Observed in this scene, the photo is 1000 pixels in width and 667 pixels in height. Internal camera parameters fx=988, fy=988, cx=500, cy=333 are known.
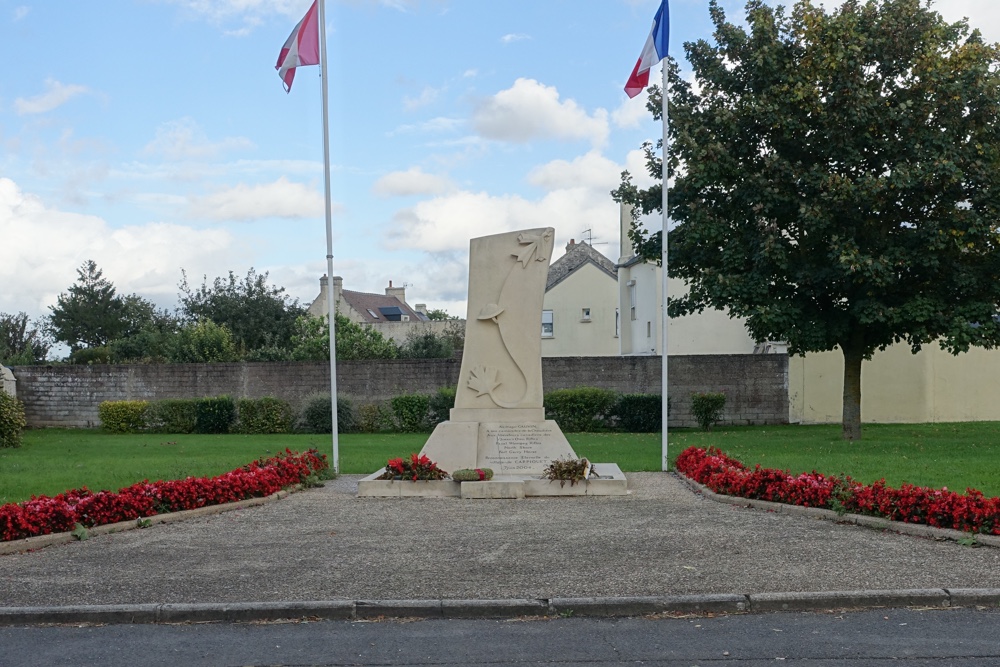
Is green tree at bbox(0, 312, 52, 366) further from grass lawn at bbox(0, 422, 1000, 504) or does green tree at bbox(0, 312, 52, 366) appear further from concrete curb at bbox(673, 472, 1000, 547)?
concrete curb at bbox(673, 472, 1000, 547)

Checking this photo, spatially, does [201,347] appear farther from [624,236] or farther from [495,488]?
[495,488]

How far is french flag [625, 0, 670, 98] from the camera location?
51.8 ft

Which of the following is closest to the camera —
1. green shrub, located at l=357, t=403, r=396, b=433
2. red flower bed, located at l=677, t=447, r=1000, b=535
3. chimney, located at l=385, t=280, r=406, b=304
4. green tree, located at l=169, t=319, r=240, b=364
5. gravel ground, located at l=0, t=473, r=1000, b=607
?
gravel ground, located at l=0, t=473, r=1000, b=607

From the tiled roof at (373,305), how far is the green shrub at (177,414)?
3555 cm

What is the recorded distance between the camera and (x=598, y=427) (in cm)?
2562

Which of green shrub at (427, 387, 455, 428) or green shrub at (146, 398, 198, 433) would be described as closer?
green shrub at (427, 387, 455, 428)

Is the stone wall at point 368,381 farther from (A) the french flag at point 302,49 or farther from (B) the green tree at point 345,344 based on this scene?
(A) the french flag at point 302,49

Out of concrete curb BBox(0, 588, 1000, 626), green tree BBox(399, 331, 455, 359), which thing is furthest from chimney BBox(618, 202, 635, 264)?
concrete curb BBox(0, 588, 1000, 626)

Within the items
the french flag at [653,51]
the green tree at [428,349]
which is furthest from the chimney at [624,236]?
the french flag at [653,51]

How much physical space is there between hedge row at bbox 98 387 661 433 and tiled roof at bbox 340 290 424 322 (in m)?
35.5

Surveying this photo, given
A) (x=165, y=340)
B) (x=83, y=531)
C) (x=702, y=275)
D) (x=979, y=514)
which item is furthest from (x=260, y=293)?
(x=979, y=514)

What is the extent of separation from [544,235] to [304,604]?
801 centimetres

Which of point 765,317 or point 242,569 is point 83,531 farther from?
point 765,317

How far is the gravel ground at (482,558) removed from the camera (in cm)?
721
